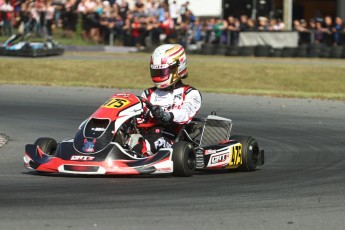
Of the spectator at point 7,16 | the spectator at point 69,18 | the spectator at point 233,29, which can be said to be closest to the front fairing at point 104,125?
the spectator at point 233,29

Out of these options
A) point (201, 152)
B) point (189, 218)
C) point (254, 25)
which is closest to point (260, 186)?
point (201, 152)

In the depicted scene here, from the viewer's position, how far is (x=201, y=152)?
8648 mm

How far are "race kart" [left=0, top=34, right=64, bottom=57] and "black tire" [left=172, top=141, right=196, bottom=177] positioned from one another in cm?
1876

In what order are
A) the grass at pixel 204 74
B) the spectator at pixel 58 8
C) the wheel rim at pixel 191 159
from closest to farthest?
the wheel rim at pixel 191 159
the grass at pixel 204 74
the spectator at pixel 58 8

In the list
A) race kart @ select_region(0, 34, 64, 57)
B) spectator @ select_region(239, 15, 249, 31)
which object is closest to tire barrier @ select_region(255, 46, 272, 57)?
spectator @ select_region(239, 15, 249, 31)

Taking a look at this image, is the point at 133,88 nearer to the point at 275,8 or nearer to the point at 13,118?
the point at 13,118

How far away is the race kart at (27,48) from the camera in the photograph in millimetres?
26516

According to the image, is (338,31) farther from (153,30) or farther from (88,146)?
(88,146)

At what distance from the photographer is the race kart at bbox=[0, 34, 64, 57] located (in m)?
26.5

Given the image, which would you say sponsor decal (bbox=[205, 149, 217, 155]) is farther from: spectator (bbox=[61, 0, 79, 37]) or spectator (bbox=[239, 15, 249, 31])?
spectator (bbox=[61, 0, 79, 37])

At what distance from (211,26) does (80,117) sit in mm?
15014

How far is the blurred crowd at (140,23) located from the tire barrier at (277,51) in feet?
2.89

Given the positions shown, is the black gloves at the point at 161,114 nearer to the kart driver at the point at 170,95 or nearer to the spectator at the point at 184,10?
the kart driver at the point at 170,95

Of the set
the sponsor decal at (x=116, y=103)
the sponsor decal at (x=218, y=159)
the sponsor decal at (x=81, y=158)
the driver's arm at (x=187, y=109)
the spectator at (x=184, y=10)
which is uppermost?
the sponsor decal at (x=116, y=103)
